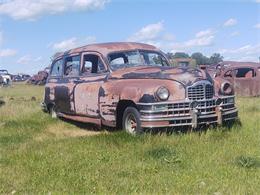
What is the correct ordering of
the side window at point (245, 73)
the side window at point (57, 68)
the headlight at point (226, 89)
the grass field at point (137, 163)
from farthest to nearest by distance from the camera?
1. the side window at point (245, 73)
2. the side window at point (57, 68)
3. the headlight at point (226, 89)
4. the grass field at point (137, 163)

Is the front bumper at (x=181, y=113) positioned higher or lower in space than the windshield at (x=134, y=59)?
lower

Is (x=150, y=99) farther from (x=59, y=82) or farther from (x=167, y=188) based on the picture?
(x=59, y=82)

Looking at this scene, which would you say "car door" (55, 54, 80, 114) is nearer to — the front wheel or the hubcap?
the front wheel

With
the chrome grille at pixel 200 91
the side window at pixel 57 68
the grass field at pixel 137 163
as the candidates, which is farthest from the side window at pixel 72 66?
the chrome grille at pixel 200 91

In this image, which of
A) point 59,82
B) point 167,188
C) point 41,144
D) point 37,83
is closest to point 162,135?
point 41,144

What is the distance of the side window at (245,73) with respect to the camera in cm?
2167

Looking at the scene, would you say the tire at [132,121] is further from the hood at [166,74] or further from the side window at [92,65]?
the side window at [92,65]

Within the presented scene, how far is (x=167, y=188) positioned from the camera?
5484 mm

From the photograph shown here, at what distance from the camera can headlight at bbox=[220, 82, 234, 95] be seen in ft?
30.4

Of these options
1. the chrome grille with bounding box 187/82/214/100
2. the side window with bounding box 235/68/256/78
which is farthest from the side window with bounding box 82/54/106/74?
the side window with bounding box 235/68/256/78

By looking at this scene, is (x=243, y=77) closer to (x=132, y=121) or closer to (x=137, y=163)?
(x=132, y=121)

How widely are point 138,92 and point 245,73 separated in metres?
14.2

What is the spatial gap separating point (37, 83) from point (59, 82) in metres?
37.5

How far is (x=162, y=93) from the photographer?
A: 845cm
